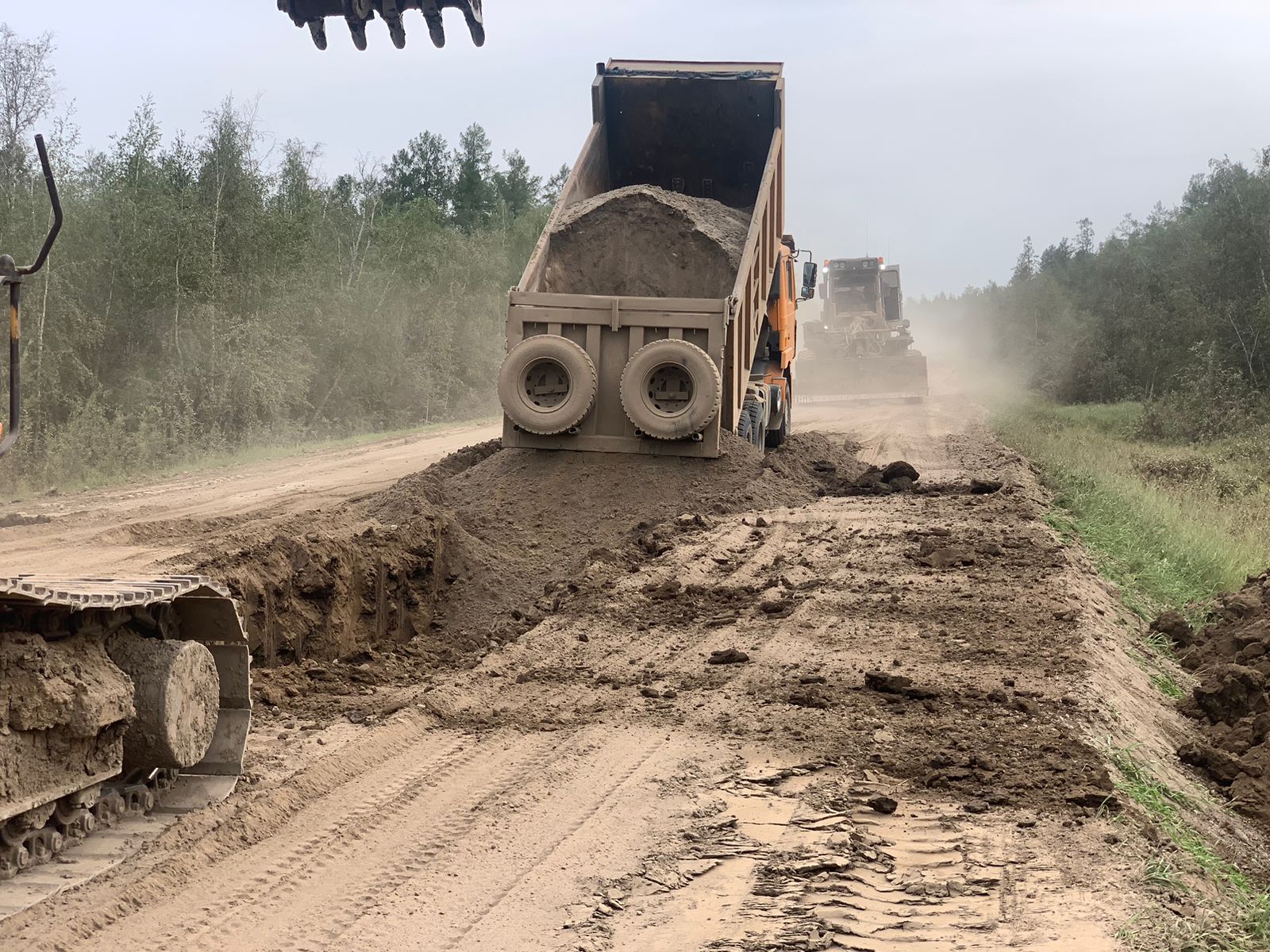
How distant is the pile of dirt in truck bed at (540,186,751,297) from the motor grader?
25.6 ft

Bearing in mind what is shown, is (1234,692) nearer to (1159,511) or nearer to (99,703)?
(99,703)

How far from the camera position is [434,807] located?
4.67 metres

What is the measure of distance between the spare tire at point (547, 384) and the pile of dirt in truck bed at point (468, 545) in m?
0.38

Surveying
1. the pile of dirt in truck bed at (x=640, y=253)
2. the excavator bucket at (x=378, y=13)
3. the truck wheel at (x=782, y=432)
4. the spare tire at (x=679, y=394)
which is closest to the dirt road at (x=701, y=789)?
the spare tire at (x=679, y=394)

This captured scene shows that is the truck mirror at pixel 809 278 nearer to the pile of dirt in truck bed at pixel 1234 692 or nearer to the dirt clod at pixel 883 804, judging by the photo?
the pile of dirt in truck bed at pixel 1234 692

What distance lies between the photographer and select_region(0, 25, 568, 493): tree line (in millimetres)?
18469

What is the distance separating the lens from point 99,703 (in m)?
3.95

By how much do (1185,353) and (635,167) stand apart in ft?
56.6

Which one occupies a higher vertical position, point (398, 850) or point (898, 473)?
point (898, 473)

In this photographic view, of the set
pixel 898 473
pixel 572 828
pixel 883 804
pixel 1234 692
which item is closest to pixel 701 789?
pixel 572 828

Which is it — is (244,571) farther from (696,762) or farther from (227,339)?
(227,339)

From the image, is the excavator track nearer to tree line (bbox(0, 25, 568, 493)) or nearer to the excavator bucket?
the excavator bucket

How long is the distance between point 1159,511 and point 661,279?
5.46m

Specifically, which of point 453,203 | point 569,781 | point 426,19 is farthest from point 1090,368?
point 569,781
